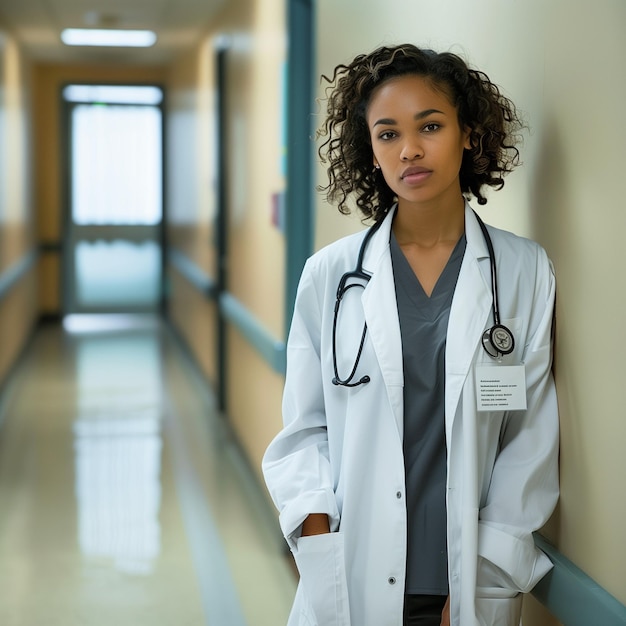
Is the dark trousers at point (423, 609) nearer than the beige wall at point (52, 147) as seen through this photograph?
Yes

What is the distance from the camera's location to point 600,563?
148cm

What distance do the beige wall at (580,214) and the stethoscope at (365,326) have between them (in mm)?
122

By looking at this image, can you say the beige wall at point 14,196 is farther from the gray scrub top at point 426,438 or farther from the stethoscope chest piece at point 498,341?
the stethoscope chest piece at point 498,341

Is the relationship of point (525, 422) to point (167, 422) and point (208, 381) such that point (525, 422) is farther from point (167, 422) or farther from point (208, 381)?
point (208, 381)

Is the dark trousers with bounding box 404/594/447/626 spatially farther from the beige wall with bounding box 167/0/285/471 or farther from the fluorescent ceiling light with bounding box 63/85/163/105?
the fluorescent ceiling light with bounding box 63/85/163/105

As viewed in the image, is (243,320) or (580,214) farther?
(243,320)

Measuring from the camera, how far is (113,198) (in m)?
11.5

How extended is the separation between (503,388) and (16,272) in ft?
24.0

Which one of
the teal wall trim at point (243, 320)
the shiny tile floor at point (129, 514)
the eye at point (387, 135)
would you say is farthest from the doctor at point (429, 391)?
the teal wall trim at point (243, 320)

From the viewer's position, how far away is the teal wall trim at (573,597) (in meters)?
1.40

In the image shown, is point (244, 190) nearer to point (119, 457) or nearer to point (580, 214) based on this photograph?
point (119, 457)

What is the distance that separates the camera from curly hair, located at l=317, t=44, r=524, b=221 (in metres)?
1.61

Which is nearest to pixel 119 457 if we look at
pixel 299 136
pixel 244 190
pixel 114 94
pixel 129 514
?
pixel 129 514

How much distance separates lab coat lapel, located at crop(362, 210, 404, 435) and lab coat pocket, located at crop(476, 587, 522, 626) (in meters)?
0.31
